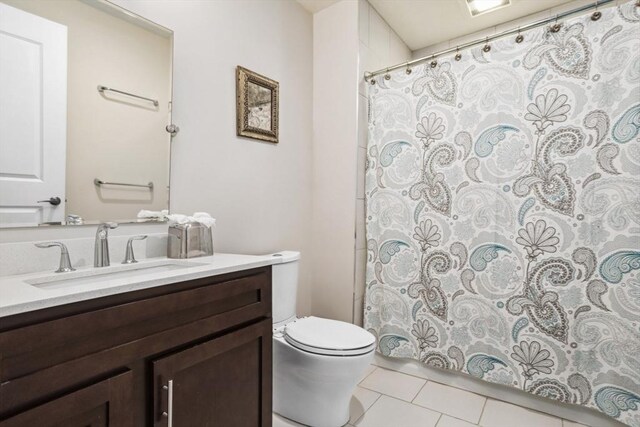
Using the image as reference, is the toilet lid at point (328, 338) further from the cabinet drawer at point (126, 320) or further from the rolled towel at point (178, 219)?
the rolled towel at point (178, 219)

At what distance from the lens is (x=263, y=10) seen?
6.30 feet

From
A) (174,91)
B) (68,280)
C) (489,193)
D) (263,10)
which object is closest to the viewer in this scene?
(68,280)

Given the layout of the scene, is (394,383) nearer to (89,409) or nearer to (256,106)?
(89,409)

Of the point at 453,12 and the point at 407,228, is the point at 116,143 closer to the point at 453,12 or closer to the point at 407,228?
the point at 407,228

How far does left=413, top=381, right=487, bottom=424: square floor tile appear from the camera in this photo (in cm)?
164

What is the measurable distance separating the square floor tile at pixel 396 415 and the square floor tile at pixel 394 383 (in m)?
0.08

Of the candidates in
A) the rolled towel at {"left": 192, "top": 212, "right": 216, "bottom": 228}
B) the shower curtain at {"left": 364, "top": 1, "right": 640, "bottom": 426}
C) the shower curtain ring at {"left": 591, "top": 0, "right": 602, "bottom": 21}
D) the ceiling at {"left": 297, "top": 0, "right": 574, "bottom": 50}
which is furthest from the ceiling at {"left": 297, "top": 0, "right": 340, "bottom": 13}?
the rolled towel at {"left": 192, "top": 212, "right": 216, "bottom": 228}

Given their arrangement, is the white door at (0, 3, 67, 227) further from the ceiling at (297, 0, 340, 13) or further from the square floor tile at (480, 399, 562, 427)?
the square floor tile at (480, 399, 562, 427)

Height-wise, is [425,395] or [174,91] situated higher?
[174,91]

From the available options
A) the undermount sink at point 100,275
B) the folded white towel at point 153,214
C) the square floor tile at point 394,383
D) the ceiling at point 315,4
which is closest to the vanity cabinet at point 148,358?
the undermount sink at point 100,275

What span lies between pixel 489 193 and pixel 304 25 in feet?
5.37

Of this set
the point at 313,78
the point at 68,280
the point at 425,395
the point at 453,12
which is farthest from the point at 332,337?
the point at 453,12

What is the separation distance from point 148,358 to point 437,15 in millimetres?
2659

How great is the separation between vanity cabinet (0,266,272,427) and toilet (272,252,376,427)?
249 millimetres
